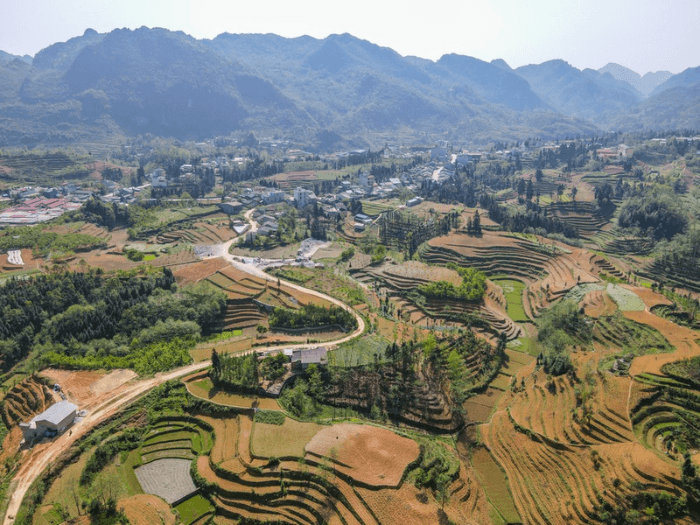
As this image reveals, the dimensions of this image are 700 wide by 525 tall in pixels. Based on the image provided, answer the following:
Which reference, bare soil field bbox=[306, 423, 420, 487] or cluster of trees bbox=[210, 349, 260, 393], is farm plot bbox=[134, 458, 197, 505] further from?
bare soil field bbox=[306, 423, 420, 487]

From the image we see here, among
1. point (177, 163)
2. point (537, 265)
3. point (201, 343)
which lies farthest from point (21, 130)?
point (537, 265)

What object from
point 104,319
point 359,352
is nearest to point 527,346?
point 359,352

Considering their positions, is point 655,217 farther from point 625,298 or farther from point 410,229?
point 410,229

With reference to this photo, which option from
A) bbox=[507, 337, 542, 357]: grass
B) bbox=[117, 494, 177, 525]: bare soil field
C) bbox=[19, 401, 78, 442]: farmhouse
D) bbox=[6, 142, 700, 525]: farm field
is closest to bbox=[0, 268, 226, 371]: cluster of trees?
bbox=[6, 142, 700, 525]: farm field

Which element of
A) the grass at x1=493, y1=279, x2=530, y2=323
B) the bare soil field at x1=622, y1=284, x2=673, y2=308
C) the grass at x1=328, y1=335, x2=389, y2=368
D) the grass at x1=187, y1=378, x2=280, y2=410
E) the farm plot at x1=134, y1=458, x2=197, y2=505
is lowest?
the grass at x1=493, y1=279, x2=530, y2=323

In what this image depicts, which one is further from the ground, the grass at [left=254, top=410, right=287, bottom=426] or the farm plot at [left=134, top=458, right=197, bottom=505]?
the grass at [left=254, top=410, right=287, bottom=426]

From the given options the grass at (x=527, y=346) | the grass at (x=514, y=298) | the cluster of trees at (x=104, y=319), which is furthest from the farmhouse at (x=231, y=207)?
the grass at (x=527, y=346)
